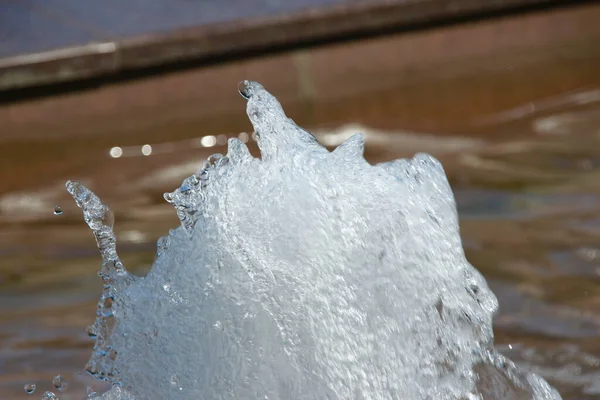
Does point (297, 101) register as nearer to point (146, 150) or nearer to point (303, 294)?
point (146, 150)

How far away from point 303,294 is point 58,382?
2.54ft

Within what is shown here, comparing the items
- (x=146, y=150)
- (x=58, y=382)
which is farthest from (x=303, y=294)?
(x=146, y=150)

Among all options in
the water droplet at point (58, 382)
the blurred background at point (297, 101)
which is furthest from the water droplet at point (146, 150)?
the water droplet at point (58, 382)

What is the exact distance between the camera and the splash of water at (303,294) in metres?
1.82

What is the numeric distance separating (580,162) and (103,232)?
2575 millimetres

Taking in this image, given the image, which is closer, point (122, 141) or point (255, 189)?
point (255, 189)

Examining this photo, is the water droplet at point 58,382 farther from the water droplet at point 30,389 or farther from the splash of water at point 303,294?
the splash of water at point 303,294

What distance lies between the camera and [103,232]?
204 cm

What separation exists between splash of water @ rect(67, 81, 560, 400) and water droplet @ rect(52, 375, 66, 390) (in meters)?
0.46

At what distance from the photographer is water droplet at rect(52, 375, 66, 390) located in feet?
7.61

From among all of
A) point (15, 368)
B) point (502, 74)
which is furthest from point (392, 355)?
point (502, 74)

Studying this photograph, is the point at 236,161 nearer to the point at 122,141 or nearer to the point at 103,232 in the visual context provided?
the point at 103,232

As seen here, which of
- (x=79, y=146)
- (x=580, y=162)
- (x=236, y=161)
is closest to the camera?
(x=236, y=161)

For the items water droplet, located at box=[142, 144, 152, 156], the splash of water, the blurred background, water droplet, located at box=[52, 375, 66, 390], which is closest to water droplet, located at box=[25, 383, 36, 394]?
water droplet, located at box=[52, 375, 66, 390]
